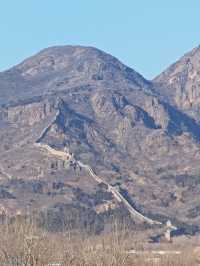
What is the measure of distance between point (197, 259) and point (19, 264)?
36.5 meters

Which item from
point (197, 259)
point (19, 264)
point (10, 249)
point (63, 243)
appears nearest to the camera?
point (19, 264)

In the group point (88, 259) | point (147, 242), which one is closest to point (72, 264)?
point (88, 259)

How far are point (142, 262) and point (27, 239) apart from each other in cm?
1749

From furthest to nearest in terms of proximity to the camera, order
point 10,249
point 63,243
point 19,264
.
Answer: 1. point 63,243
2. point 10,249
3. point 19,264

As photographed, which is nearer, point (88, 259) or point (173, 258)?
point (88, 259)

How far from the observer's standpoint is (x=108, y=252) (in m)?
98.7

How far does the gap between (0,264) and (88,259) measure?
28.2 ft

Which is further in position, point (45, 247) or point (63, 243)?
point (63, 243)

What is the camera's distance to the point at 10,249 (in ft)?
319

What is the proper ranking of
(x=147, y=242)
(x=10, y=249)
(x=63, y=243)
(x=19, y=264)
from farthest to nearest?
1. (x=147, y=242)
2. (x=63, y=243)
3. (x=10, y=249)
4. (x=19, y=264)

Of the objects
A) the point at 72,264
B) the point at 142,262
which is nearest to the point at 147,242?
the point at 142,262

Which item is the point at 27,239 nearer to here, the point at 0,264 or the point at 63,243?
the point at 0,264

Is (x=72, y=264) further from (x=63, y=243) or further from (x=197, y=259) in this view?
(x=197, y=259)

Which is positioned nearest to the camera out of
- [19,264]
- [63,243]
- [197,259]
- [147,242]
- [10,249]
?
[19,264]
